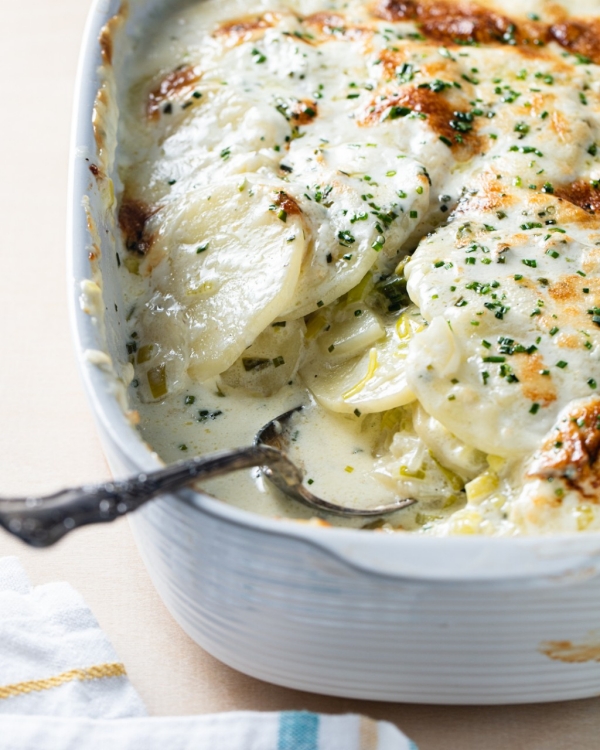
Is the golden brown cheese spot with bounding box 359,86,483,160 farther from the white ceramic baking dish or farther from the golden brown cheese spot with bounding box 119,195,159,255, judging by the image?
the white ceramic baking dish

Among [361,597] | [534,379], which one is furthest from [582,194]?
[361,597]

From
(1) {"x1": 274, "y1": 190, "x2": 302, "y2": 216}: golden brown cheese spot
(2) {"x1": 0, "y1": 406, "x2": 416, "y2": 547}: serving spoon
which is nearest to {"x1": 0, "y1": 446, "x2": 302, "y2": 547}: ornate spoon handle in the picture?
(2) {"x1": 0, "y1": 406, "x2": 416, "y2": 547}: serving spoon

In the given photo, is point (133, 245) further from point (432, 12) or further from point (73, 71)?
point (73, 71)

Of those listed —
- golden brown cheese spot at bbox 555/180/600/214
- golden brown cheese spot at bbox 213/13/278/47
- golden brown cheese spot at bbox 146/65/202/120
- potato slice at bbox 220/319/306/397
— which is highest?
golden brown cheese spot at bbox 213/13/278/47

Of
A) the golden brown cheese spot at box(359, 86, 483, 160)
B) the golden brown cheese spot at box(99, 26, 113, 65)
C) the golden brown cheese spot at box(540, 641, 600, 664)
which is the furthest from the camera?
the golden brown cheese spot at box(99, 26, 113, 65)

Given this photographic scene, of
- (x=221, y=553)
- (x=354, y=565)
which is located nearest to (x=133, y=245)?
(x=221, y=553)

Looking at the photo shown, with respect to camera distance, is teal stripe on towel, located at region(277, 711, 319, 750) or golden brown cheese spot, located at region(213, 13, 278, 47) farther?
golden brown cheese spot, located at region(213, 13, 278, 47)

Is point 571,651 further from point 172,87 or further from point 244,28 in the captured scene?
point 244,28
